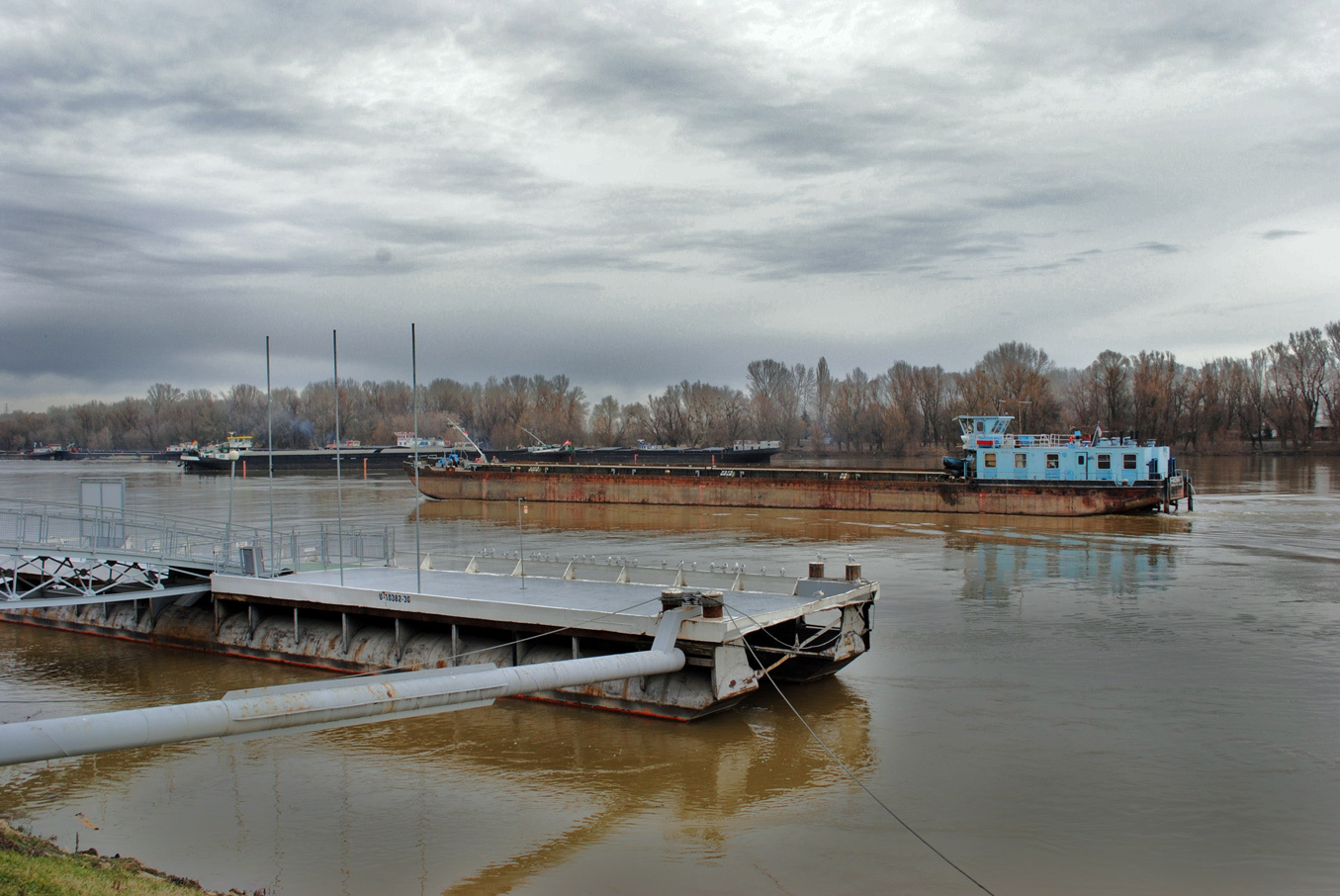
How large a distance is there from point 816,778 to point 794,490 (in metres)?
42.8

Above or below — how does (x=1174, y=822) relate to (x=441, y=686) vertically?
below

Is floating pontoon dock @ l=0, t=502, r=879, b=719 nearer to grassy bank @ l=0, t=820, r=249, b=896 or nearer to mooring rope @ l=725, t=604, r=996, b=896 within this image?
mooring rope @ l=725, t=604, r=996, b=896

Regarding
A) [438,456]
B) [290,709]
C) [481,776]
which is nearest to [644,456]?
[438,456]

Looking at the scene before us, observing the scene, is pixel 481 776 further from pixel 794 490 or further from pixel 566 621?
pixel 794 490

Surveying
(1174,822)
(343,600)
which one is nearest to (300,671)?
(343,600)

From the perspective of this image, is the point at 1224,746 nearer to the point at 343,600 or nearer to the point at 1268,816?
the point at 1268,816

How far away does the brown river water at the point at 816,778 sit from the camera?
10.1 m

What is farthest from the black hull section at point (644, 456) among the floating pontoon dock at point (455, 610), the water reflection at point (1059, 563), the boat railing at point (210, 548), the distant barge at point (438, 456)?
the floating pontoon dock at point (455, 610)

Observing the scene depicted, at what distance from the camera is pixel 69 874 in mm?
7832

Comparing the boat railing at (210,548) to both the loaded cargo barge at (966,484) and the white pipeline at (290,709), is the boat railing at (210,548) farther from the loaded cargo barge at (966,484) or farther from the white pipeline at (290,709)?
the loaded cargo barge at (966,484)

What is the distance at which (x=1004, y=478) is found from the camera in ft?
168

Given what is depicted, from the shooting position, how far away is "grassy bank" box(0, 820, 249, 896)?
7.27m

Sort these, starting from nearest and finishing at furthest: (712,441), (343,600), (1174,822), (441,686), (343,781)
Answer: (441,686) < (1174,822) < (343,781) < (343,600) < (712,441)

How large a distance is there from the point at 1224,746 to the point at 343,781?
41.7 feet
